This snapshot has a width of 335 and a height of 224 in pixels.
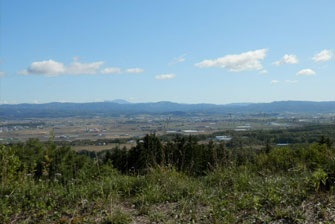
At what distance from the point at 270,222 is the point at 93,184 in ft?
9.55

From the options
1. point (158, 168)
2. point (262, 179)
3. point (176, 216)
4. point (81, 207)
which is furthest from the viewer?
point (158, 168)

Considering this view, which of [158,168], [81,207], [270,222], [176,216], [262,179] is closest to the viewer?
[270,222]

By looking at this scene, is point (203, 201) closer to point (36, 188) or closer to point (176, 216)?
point (176, 216)

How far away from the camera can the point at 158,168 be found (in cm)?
518

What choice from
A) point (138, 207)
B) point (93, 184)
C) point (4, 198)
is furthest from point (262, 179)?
point (4, 198)

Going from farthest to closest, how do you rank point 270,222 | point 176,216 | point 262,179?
point 262,179, point 176,216, point 270,222

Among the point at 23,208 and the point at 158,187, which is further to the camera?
the point at 158,187

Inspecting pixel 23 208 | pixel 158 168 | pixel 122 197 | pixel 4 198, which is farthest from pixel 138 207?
pixel 4 198

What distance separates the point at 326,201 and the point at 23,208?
13.9 ft

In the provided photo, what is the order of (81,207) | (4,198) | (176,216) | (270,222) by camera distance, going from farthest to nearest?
(4,198), (81,207), (176,216), (270,222)

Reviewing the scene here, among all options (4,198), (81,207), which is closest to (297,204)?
(81,207)

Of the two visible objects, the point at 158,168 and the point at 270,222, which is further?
the point at 158,168

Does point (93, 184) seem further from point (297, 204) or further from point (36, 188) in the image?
point (297, 204)

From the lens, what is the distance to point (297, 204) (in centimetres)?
361
